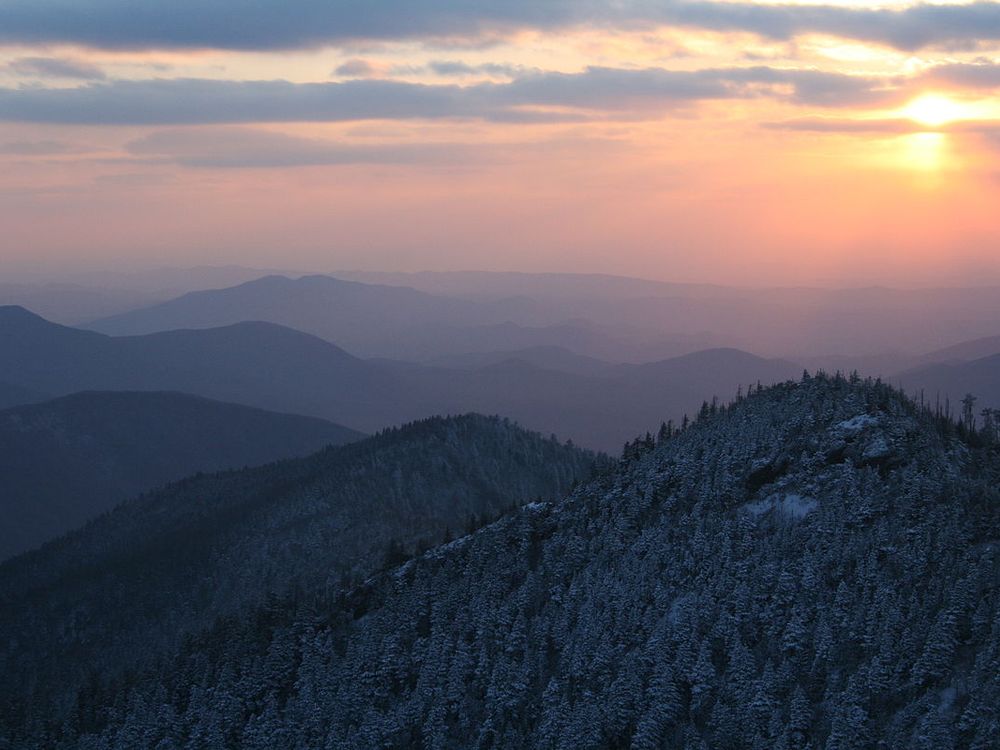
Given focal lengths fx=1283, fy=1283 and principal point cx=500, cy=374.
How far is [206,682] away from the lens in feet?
453

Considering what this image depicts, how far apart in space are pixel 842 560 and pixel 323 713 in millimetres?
49226

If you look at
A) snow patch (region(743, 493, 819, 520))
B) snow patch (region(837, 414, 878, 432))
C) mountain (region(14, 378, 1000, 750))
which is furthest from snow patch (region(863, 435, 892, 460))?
snow patch (region(743, 493, 819, 520))

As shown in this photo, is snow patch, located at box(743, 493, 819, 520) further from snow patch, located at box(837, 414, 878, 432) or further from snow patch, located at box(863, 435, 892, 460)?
snow patch, located at box(837, 414, 878, 432)

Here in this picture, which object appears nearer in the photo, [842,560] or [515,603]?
[842,560]

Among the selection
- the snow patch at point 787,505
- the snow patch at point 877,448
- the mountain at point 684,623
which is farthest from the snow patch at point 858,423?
the snow patch at point 787,505

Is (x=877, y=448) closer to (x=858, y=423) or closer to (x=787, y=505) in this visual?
(x=858, y=423)

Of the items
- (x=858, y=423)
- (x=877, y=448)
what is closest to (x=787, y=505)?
(x=877, y=448)

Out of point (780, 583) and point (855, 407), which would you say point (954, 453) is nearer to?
point (855, 407)

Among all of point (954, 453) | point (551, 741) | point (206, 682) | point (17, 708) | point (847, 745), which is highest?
point (954, 453)

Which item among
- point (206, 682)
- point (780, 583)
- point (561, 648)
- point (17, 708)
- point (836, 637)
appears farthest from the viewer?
point (17, 708)

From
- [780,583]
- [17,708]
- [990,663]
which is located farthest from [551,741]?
[17,708]

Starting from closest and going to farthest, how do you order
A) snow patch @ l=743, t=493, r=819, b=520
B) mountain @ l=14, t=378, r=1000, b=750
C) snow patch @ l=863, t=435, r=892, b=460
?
mountain @ l=14, t=378, r=1000, b=750
snow patch @ l=743, t=493, r=819, b=520
snow patch @ l=863, t=435, r=892, b=460

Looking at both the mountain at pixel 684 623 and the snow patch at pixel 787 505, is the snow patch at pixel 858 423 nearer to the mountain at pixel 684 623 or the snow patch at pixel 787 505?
the mountain at pixel 684 623

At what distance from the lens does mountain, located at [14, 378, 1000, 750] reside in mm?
91562
